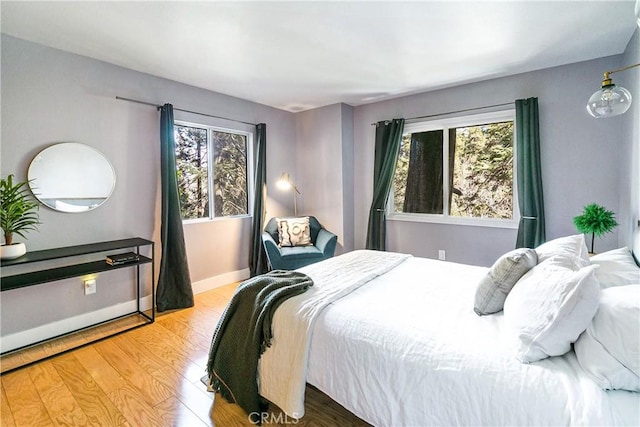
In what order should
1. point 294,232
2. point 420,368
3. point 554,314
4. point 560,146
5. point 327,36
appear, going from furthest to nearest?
point 294,232 → point 560,146 → point 327,36 → point 420,368 → point 554,314

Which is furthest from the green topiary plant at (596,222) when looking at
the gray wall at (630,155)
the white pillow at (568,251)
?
the white pillow at (568,251)

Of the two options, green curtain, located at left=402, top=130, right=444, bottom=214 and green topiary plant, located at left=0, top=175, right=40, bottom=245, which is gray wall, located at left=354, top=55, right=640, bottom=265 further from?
green topiary plant, located at left=0, top=175, right=40, bottom=245

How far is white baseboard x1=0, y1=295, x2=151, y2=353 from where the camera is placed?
2498mm

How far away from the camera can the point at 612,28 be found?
2.41 meters

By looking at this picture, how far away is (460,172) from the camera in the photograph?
391cm

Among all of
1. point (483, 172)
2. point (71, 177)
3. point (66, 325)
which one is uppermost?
point (483, 172)

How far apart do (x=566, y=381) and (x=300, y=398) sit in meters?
1.10

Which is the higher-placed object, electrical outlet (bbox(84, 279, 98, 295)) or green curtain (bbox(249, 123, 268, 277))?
green curtain (bbox(249, 123, 268, 277))

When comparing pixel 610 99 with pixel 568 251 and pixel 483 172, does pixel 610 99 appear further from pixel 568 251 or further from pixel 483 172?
pixel 483 172

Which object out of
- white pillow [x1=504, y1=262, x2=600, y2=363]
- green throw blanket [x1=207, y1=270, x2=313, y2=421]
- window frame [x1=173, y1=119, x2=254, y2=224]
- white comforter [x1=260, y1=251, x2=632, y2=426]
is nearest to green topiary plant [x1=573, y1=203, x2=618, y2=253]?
white comforter [x1=260, y1=251, x2=632, y2=426]

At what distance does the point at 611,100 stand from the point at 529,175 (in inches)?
69.1

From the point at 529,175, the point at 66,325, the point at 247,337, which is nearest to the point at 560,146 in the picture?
the point at 529,175

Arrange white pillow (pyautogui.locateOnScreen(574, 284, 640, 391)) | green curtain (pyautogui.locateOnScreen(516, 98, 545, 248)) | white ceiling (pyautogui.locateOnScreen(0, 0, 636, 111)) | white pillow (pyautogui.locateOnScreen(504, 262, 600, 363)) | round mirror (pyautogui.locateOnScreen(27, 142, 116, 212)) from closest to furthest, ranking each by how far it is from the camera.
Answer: white pillow (pyautogui.locateOnScreen(574, 284, 640, 391))
white pillow (pyautogui.locateOnScreen(504, 262, 600, 363))
white ceiling (pyautogui.locateOnScreen(0, 0, 636, 111))
round mirror (pyautogui.locateOnScreen(27, 142, 116, 212))
green curtain (pyautogui.locateOnScreen(516, 98, 545, 248))

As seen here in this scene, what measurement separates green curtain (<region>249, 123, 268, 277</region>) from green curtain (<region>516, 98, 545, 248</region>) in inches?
121
